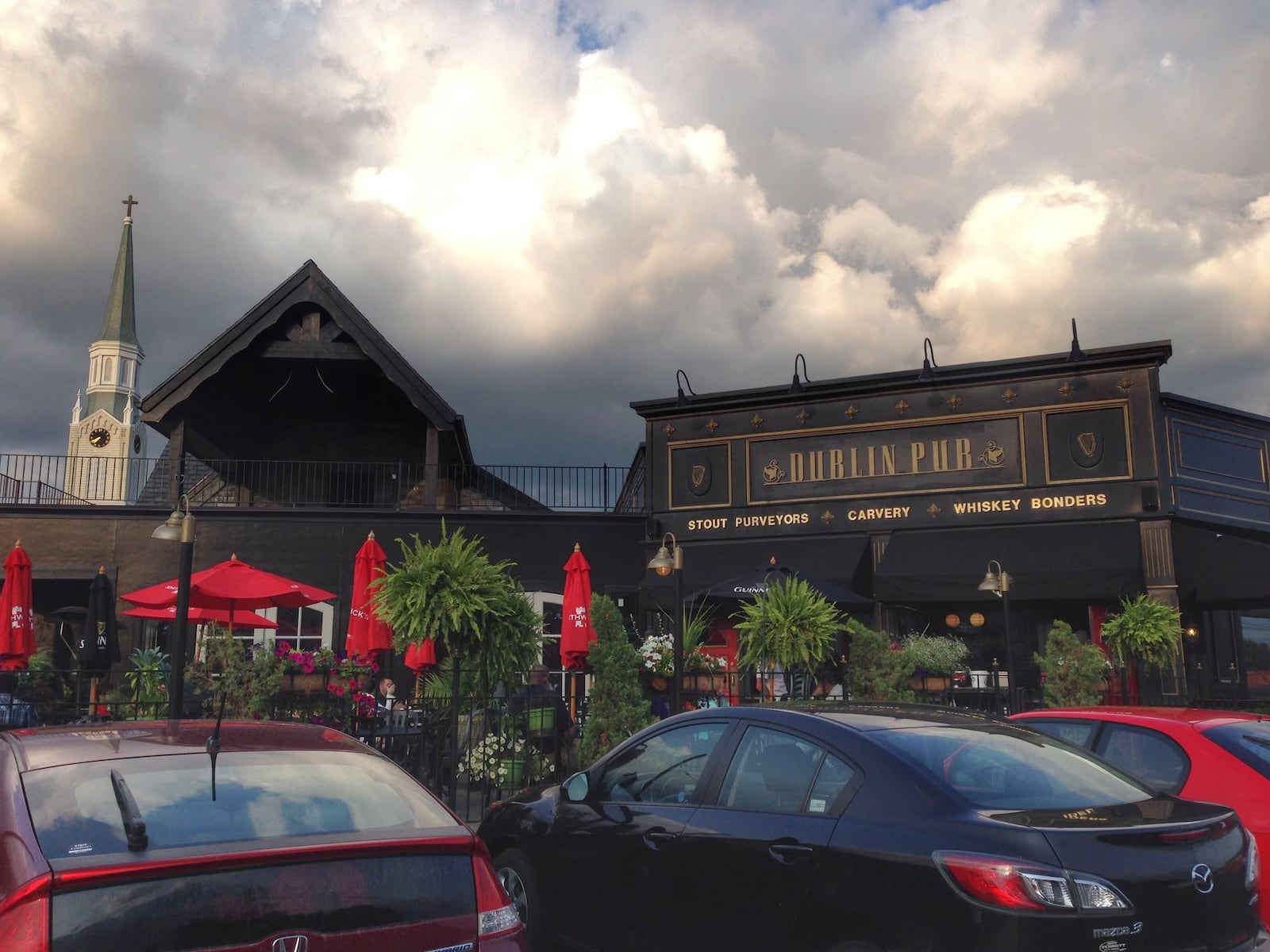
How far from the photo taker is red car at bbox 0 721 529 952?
289 centimetres

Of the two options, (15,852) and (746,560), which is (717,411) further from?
(15,852)

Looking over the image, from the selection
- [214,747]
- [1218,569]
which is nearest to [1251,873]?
[214,747]

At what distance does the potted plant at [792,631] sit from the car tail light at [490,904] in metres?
8.26

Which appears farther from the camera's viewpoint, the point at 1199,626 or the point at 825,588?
the point at 1199,626

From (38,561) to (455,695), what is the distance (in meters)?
13.7

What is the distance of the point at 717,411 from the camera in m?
20.2

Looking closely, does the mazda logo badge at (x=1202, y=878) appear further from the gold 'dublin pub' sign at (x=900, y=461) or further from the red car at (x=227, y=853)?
the gold 'dublin pub' sign at (x=900, y=461)

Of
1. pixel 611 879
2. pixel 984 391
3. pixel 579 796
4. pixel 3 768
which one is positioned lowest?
pixel 611 879

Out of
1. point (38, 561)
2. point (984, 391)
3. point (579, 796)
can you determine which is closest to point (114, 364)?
point (38, 561)

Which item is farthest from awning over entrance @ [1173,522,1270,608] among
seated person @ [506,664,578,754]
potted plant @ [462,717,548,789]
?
potted plant @ [462,717,548,789]

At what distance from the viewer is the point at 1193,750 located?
571cm

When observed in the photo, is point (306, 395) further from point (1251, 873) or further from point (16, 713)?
point (1251, 873)

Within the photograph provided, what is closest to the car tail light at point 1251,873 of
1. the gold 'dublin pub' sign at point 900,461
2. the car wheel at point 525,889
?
the car wheel at point 525,889

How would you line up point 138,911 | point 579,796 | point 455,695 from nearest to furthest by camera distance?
point 138,911 → point 579,796 → point 455,695
